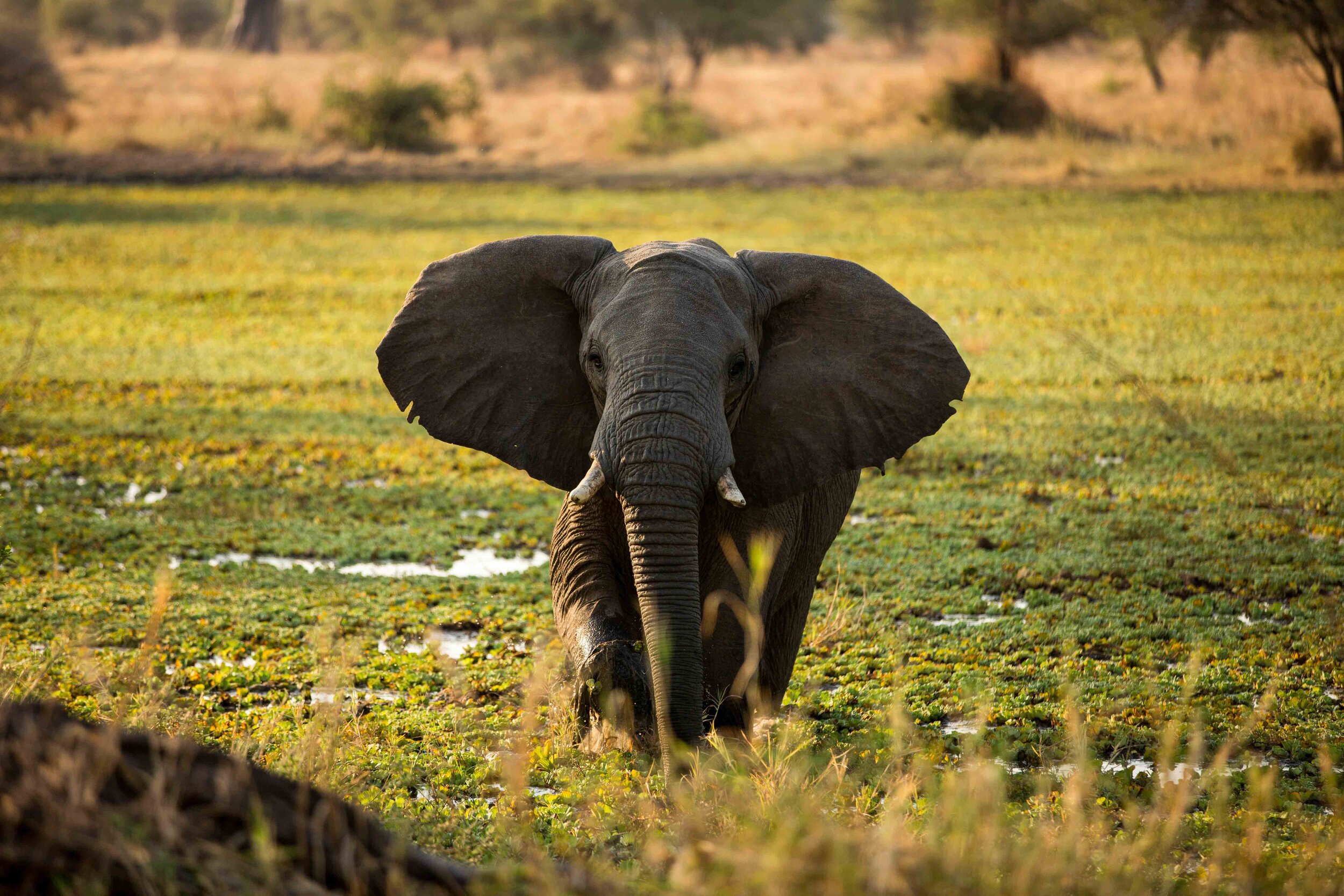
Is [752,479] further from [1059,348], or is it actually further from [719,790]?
[1059,348]

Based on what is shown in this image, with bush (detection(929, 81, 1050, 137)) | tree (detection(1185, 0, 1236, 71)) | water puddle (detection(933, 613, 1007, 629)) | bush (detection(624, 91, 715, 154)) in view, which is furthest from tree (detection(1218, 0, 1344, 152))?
water puddle (detection(933, 613, 1007, 629))

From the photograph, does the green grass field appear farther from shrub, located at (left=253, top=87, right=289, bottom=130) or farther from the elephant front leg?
shrub, located at (left=253, top=87, right=289, bottom=130)

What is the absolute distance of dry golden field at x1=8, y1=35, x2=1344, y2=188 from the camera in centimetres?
2509

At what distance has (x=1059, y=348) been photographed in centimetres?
1364

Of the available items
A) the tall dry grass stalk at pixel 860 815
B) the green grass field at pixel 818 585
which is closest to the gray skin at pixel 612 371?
the tall dry grass stalk at pixel 860 815

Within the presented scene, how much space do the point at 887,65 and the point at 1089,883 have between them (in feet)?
177

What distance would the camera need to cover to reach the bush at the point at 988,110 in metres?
29.3

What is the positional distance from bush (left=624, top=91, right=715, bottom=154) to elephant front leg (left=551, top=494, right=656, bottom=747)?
26.1 meters

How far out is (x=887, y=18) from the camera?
202 ft

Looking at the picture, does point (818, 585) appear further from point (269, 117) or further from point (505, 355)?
point (269, 117)

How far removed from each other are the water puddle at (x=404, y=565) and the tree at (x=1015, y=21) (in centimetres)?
2565

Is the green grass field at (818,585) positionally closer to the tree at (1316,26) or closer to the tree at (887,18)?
the tree at (1316,26)

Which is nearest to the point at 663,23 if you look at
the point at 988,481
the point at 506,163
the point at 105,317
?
the point at 506,163

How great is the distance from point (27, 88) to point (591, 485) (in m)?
30.3
